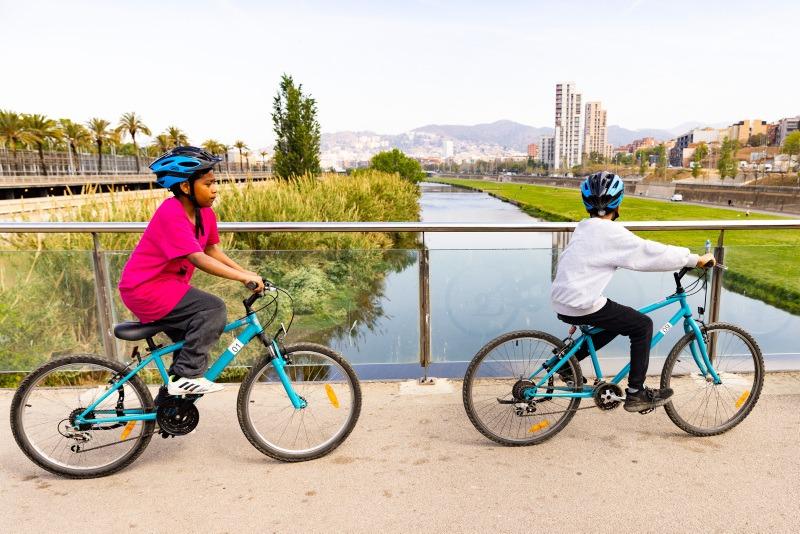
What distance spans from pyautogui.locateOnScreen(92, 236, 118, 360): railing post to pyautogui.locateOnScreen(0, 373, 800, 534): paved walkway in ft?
3.12

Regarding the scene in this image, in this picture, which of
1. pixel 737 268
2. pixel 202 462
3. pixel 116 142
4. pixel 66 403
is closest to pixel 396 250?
pixel 202 462

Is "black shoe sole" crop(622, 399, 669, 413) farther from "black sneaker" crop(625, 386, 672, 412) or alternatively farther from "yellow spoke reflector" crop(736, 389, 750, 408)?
"yellow spoke reflector" crop(736, 389, 750, 408)

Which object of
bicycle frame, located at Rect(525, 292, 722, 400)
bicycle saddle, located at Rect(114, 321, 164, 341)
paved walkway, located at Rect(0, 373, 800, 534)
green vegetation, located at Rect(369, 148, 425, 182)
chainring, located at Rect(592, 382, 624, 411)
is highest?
green vegetation, located at Rect(369, 148, 425, 182)

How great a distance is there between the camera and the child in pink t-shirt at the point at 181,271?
2826mm

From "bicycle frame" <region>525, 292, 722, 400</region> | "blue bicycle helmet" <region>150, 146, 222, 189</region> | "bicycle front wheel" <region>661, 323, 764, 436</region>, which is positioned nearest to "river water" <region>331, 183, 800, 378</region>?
"bicycle front wheel" <region>661, 323, 764, 436</region>

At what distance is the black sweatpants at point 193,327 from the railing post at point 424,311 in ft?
6.07

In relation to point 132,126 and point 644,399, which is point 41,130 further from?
point 644,399

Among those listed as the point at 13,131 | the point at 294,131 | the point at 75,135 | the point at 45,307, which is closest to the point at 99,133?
the point at 75,135

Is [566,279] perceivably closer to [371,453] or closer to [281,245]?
[371,453]

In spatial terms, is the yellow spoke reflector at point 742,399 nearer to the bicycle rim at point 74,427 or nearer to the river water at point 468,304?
the river water at point 468,304

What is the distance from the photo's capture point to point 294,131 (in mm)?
29906

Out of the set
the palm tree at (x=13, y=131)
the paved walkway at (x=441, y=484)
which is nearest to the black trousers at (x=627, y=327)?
the paved walkway at (x=441, y=484)

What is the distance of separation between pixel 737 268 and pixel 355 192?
15.0m

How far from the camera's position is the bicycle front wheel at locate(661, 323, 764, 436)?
3547mm
